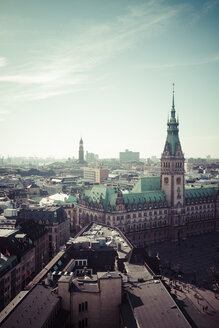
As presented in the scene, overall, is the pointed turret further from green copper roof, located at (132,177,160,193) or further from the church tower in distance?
green copper roof, located at (132,177,160,193)

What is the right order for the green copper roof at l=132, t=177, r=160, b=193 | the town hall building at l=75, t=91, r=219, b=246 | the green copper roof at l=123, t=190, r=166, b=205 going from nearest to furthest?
the town hall building at l=75, t=91, r=219, b=246 → the green copper roof at l=123, t=190, r=166, b=205 → the green copper roof at l=132, t=177, r=160, b=193

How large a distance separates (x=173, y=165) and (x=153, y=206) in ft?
82.6

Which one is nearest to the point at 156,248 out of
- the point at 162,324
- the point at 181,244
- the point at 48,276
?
the point at 181,244

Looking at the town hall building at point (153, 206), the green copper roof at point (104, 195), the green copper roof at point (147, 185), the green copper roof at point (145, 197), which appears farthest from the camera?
the green copper roof at point (147, 185)

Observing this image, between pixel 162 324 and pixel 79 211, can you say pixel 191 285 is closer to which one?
pixel 162 324

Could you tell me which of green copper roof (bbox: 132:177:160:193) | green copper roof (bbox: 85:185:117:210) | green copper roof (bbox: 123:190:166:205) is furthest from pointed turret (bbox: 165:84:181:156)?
green copper roof (bbox: 85:185:117:210)

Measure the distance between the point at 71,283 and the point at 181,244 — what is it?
11009 cm

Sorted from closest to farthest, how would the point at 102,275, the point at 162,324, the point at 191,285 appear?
the point at 162,324
the point at 102,275
the point at 191,285

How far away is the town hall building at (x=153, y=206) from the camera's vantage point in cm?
17162

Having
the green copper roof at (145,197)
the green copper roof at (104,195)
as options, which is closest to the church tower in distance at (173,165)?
the green copper roof at (145,197)

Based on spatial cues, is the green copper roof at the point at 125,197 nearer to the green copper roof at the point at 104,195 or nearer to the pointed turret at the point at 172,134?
the green copper roof at the point at 104,195

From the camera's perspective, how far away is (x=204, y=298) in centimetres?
10869

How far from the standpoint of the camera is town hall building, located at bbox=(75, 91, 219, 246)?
171625 millimetres

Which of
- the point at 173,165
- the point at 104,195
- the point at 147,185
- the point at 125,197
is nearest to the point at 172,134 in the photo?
the point at 173,165
